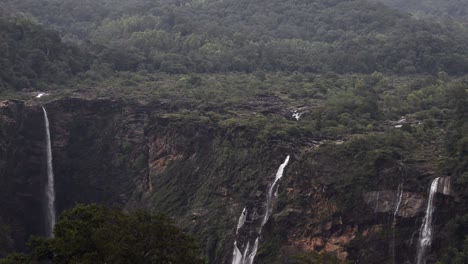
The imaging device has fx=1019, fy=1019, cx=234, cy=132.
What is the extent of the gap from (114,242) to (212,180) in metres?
17.3

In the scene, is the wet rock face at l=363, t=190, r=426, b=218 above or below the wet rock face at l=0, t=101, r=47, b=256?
above

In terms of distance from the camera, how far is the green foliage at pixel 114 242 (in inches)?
1388

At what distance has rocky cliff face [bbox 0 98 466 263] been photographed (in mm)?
44906

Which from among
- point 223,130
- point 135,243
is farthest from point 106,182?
point 135,243

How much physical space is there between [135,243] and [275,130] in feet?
61.6

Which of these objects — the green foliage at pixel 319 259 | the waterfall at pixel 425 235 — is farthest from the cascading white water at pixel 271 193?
the green foliage at pixel 319 259

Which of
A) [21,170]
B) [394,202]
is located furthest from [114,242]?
[21,170]

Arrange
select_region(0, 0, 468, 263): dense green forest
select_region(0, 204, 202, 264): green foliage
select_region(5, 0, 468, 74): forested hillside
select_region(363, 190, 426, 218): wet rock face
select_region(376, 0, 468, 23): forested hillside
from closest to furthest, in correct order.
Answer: select_region(0, 204, 202, 264): green foliage, select_region(363, 190, 426, 218): wet rock face, select_region(0, 0, 468, 263): dense green forest, select_region(5, 0, 468, 74): forested hillside, select_region(376, 0, 468, 23): forested hillside

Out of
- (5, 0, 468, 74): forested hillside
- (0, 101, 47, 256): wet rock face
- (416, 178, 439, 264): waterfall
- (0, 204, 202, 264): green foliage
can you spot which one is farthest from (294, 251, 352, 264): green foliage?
(5, 0, 468, 74): forested hillside

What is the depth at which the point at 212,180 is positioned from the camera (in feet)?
171

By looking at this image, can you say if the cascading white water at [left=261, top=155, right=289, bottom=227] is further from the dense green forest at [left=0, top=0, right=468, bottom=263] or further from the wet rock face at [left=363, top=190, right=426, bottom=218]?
the wet rock face at [left=363, top=190, right=426, bottom=218]

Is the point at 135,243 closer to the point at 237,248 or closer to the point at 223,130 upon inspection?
the point at 237,248

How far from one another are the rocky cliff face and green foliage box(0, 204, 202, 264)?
10.5m

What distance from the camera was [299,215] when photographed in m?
46.8
